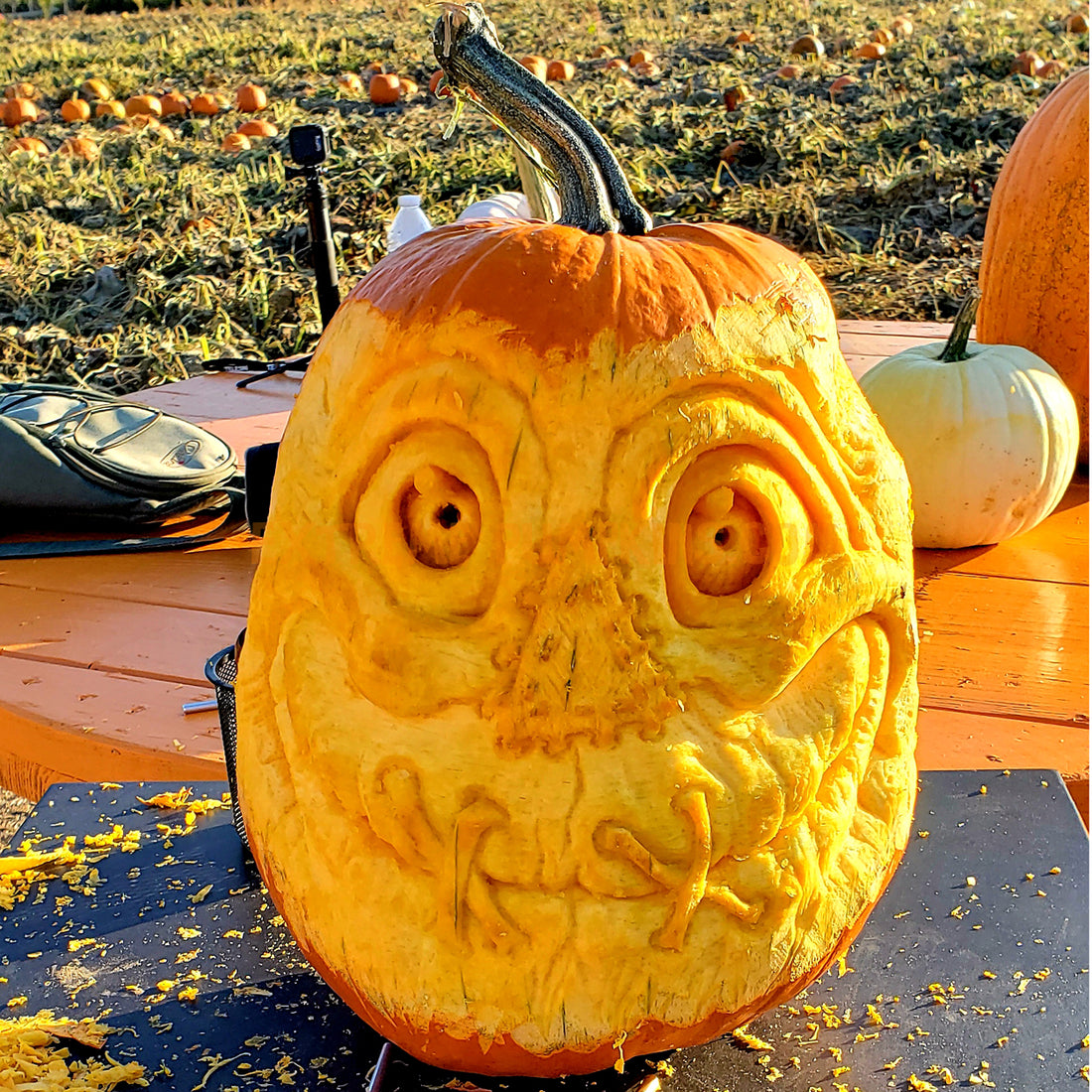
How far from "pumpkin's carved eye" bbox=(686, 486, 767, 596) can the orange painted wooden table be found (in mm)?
840

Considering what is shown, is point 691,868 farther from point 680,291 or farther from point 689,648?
point 680,291

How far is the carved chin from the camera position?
91 centimetres

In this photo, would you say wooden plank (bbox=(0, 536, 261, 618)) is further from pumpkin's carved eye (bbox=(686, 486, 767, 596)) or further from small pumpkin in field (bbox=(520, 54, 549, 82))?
small pumpkin in field (bbox=(520, 54, 549, 82))

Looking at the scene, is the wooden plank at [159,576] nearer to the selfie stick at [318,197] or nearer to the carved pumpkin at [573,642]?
the selfie stick at [318,197]

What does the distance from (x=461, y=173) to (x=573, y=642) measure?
6154 millimetres

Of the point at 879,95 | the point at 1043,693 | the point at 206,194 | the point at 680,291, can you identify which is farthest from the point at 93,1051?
the point at 879,95

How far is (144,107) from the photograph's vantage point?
327 inches

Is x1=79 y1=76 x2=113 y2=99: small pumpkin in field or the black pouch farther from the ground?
x1=79 y1=76 x2=113 y2=99: small pumpkin in field

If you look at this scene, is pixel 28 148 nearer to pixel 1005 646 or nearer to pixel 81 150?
pixel 81 150

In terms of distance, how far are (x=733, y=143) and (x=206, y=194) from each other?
3.07m

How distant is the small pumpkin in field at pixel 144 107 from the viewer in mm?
8305

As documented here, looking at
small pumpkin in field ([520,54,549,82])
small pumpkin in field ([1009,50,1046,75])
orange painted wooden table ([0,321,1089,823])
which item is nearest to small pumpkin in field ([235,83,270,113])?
small pumpkin in field ([520,54,549,82])

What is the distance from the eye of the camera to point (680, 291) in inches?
37.2

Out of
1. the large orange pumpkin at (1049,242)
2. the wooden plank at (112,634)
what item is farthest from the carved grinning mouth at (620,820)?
the large orange pumpkin at (1049,242)
